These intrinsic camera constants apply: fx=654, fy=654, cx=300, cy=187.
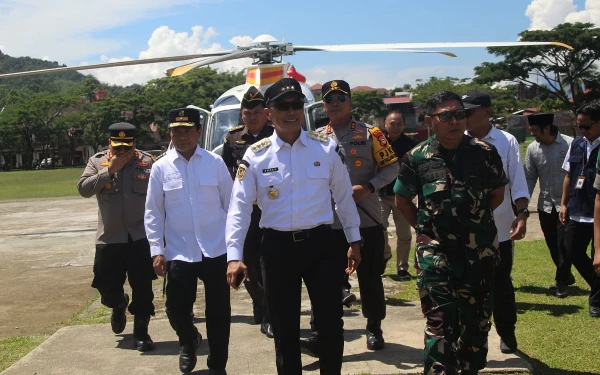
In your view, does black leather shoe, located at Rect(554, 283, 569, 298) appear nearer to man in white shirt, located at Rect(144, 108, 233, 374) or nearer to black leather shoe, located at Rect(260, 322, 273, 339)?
black leather shoe, located at Rect(260, 322, 273, 339)

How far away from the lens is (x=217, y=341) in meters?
4.80

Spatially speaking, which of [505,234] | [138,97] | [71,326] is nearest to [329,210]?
[505,234]

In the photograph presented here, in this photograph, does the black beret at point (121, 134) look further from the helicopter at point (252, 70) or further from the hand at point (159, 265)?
the helicopter at point (252, 70)

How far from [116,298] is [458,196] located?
346cm

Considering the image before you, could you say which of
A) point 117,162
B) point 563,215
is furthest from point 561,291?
point 117,162

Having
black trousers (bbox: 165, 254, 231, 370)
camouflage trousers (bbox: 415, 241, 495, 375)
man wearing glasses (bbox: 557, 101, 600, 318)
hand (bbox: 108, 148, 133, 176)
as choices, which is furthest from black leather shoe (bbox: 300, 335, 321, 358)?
man wearing glasses (bbox: 557, 101, 600, 318)

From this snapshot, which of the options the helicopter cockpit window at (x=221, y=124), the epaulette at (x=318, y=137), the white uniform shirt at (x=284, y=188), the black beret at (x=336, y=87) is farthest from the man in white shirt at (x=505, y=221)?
the helicopter cockpit window at (x=221, y=124)

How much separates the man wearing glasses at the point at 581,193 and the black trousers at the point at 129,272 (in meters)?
4.23

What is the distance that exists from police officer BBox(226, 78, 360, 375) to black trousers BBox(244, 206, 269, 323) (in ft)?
5.35

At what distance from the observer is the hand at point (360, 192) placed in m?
5.17

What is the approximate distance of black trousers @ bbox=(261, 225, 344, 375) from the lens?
3996 mm

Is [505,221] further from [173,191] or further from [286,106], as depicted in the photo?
[173,191]

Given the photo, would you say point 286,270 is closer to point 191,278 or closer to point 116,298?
point 191,278

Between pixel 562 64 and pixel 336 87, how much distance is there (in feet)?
192
